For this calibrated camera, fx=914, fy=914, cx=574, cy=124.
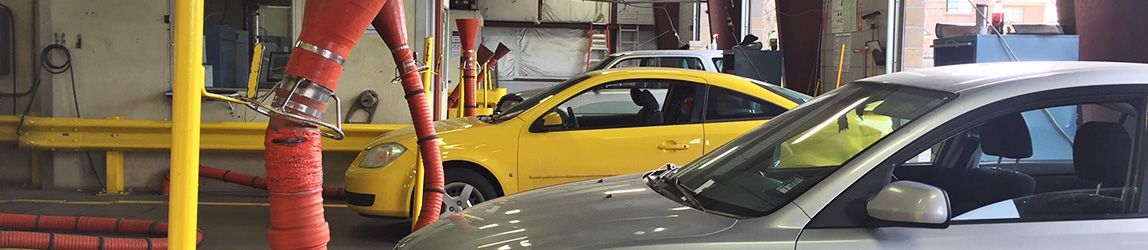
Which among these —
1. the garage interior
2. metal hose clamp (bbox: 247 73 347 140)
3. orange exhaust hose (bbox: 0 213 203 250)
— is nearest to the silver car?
metal hose clamp (bbox: 247 73 347 140)

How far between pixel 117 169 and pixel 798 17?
996 cm

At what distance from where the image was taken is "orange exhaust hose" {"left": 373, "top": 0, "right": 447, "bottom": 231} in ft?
11.4

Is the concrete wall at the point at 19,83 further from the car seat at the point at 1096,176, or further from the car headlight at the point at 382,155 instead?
the car seat at the point at 1096,176

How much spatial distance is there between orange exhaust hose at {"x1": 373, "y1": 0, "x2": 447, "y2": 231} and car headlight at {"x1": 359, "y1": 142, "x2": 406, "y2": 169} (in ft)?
5.71

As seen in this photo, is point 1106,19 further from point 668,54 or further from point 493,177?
point 668,54

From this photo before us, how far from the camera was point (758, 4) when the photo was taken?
60.7ft

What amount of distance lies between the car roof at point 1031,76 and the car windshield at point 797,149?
8 centimetres

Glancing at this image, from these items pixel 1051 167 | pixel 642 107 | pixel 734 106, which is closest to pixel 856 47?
pixel 734 106

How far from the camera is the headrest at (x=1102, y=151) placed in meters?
2.88

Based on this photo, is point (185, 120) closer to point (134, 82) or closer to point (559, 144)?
point (559, 144)

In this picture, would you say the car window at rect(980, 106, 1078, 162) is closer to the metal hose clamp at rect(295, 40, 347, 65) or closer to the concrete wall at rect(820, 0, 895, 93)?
the metal hose clamp at rect(295, 40, 347, 65)

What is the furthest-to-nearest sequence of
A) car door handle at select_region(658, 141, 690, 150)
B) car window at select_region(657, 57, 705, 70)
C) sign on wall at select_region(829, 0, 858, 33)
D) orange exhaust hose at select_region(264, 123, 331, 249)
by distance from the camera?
car window at select_region(657, 57, 705, 70) < sign on wall at select_region(829, 0, 858, 33) < car door handle at select_region(658, 141, 690, 150) < orange exhaust hose at select_region(264, 123, 331, 249)

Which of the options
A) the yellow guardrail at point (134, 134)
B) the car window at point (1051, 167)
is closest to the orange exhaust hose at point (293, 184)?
the car window at point (1051, 167)

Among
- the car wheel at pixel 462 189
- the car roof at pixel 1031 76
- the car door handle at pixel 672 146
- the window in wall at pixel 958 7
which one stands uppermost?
the window in wall at pixel 958 7
